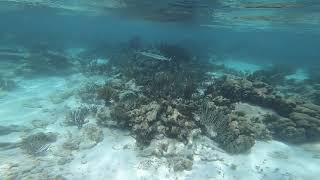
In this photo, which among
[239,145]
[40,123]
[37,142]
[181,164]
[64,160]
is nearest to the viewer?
[181,164]

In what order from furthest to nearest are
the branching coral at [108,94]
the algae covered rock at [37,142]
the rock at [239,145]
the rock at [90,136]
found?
the branching coral at [108,94], the rock at [90,136], the algae covered rock at [37,142], the rock at [239,145]

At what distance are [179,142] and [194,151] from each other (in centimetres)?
54

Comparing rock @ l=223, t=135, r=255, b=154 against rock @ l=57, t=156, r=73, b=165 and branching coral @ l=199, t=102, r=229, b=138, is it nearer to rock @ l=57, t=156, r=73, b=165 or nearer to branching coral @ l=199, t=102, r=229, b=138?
branching coral @ l=199, t=102, r=229, b=138

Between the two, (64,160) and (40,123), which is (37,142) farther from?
(40,123)

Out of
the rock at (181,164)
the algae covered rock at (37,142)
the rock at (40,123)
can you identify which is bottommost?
the rock at (40,123)

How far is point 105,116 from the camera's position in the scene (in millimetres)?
11672

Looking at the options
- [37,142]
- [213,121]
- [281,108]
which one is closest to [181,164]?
[213,121]

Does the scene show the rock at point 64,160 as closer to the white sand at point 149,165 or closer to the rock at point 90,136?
the white sand at point 149,165

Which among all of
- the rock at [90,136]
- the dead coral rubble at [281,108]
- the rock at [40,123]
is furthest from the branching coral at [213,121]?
the rock at [40,123]

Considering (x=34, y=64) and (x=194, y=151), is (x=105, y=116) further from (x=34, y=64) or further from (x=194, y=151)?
(x=34, y=64)

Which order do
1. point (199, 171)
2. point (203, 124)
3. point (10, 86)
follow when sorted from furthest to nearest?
point (10, 86) → point (203, 124) → point (199, 171)

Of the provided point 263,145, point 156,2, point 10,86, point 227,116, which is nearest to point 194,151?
point 227,116

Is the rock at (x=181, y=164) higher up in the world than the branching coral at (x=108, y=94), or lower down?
lower down

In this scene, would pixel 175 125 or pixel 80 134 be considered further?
pixel 80 134
